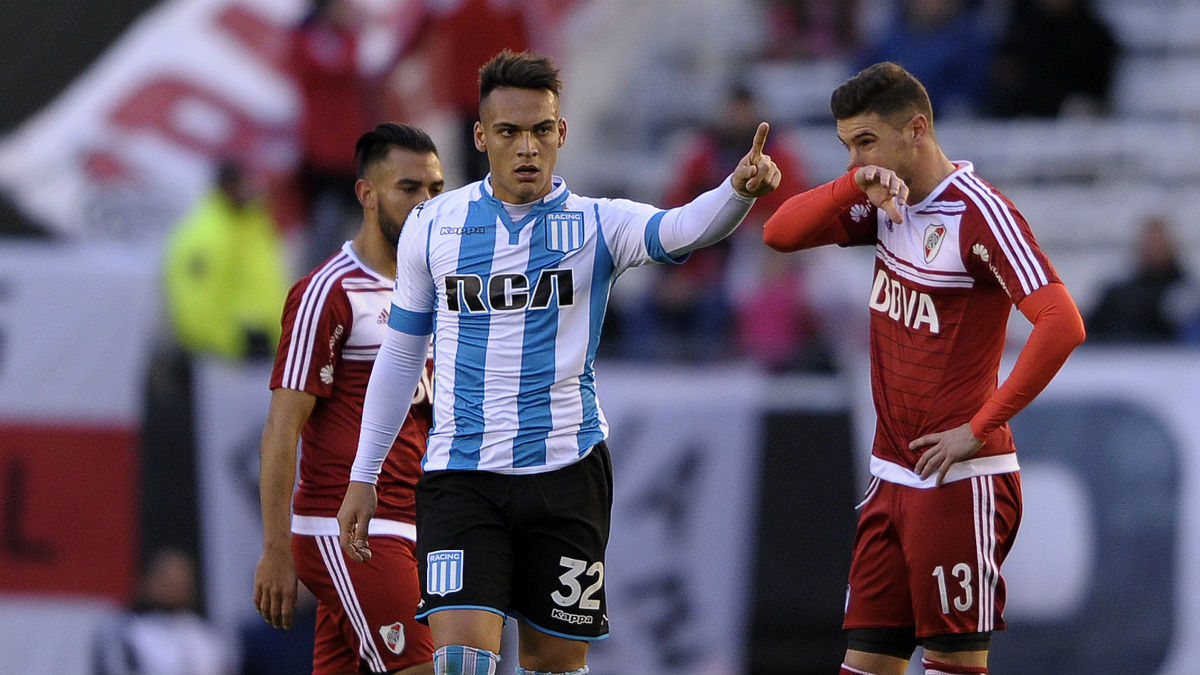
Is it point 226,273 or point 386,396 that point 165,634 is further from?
point 386,396

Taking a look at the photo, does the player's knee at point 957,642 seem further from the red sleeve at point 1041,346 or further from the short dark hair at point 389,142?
the short dark hair at point 389,142

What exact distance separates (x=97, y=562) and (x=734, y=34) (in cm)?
705

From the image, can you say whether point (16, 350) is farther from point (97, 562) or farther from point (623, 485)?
point (623, 485)

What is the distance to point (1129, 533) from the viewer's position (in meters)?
10.4

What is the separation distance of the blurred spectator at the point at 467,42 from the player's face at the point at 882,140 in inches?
263

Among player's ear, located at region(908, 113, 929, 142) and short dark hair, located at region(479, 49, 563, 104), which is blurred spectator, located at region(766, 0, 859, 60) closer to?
player's ear, located at region(908, 113, 929, 142)

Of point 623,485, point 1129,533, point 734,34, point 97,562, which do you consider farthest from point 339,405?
point 734,34

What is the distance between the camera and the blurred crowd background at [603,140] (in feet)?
35.7

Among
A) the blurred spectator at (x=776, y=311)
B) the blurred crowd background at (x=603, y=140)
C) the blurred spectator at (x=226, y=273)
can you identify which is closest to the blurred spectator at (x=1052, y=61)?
the blurred crowd background at (x=603, y=140)

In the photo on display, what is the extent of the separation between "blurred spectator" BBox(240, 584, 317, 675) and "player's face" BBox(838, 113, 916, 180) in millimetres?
5823

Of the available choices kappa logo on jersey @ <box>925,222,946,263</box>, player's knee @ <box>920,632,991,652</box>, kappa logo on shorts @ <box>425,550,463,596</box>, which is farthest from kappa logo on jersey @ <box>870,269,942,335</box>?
kappa logo on shorts @ <box>425,550,463,596</box>

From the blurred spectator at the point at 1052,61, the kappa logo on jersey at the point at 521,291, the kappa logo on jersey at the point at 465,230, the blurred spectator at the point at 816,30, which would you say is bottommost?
the kappa logo on jersey at the point at 521,291

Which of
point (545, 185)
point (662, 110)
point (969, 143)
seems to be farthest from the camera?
point (662, 110)

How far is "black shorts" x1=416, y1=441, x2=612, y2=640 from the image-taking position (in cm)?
532
